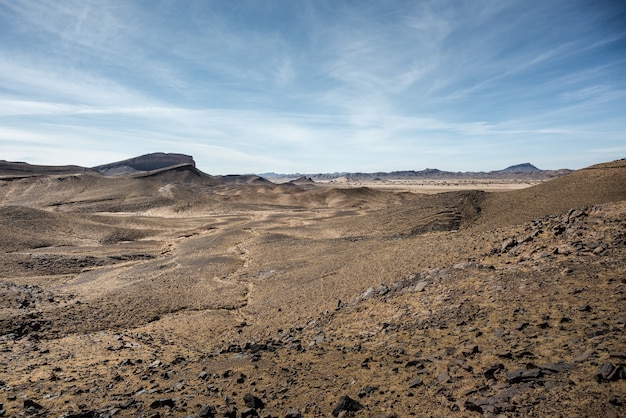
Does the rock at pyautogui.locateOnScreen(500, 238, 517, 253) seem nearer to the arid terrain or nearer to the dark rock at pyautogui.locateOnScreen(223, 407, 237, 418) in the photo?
the arid terrain

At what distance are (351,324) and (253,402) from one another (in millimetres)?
5420

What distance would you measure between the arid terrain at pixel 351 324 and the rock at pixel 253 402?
32 mm

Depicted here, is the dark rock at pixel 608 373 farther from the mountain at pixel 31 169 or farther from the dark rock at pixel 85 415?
the mountain at pixel 31 169

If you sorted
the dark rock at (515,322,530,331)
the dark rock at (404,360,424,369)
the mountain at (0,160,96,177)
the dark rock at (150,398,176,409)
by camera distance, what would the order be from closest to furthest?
the dark rock at (150,398,176,409), the dark rock at (404,360,424,369), the dark rock at (515,322,530,331), the mountain at (0,160,96,177)

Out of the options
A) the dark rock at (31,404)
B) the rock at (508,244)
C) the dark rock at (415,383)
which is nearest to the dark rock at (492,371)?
the dark rock at (415,383)

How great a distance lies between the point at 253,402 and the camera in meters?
7.32

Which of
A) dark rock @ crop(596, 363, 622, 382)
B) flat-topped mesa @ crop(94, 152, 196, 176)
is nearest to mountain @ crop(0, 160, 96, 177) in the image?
flat-topped mesa @ crop(94, 152, 196, 176)

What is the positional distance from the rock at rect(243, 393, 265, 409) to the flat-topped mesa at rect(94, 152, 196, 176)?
169671 millimetres

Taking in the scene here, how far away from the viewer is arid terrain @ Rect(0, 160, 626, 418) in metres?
6.89

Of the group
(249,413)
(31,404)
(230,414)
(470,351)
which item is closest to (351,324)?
(470,351)

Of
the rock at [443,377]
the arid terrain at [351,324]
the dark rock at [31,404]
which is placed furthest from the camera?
the dark rock at [31,404]

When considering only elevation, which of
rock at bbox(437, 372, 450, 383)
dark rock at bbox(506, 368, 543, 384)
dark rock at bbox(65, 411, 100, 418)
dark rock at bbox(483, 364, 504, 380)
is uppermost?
dark rock at bbox(506, 368, 543, 384)

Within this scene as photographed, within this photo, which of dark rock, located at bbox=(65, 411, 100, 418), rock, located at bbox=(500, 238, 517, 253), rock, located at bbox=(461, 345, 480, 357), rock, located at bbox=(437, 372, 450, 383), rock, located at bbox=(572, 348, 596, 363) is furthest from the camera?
rock, located at bbox=(500, 238, 517, 253)

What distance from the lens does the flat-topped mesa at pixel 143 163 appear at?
169587 millimetres
